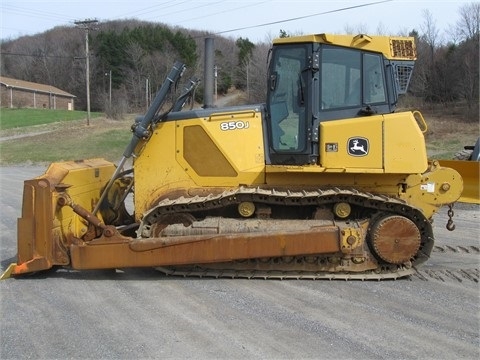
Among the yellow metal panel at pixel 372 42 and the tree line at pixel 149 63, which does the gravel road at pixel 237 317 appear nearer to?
the yellow metal panel at pixel 372 42

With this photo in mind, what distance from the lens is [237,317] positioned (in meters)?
4.87

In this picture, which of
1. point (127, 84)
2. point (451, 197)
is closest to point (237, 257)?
point (451, 197)

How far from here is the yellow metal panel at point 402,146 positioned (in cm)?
602

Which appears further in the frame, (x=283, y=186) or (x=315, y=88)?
(x=283, y=186)

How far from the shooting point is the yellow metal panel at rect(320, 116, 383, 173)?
19.7ft

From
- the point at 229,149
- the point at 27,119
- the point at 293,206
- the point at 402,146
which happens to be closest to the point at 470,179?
the point at 402,146

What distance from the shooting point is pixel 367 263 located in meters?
6.14

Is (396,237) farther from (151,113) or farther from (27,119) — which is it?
(27,119)

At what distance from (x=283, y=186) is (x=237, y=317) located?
194 cm

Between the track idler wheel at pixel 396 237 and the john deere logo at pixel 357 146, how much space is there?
0.78m

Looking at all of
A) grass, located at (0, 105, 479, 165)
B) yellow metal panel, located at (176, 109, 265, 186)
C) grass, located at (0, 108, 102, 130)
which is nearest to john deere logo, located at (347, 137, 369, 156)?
yellow metal panel, located at (176, 109, 265, 186)

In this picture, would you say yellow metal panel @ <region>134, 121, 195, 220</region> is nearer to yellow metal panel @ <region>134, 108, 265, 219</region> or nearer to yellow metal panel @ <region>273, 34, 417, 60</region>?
yellow metal panel @ <region>134, 108, 265, 219</region>

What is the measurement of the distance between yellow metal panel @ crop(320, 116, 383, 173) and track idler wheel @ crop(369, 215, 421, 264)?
0.60 metres

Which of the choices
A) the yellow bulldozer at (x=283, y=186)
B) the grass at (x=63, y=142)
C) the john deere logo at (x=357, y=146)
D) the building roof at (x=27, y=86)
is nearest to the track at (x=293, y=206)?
the yellow bulldozer at (x=283, y=186)
